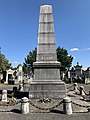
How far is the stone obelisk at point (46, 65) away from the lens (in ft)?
36.1

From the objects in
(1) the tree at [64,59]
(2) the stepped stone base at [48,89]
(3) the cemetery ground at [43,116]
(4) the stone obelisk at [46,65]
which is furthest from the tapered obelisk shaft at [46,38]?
(1) the tree at [64,59]

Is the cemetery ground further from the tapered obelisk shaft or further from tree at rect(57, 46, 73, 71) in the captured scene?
tree at rect(57, 46, 73, 71)

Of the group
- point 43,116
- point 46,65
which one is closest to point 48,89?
point 46,65

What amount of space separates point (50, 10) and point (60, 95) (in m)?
7.55

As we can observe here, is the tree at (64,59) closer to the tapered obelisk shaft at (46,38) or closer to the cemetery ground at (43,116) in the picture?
the tapered obelisk shaft at (46,38)

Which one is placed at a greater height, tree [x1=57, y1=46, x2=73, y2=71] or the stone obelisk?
tree [x1=57, y1=46, x2=73, y2=71]

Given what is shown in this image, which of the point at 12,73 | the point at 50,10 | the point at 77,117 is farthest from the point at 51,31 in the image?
the point at 12,73

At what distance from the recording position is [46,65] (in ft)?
38.4

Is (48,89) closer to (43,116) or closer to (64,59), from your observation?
(43,116)

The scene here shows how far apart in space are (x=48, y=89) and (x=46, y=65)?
1.91 meters

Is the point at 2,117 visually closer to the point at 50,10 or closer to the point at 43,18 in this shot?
the point at 43,18

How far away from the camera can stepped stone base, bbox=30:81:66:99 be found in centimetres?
1093

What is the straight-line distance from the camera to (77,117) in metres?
7.04

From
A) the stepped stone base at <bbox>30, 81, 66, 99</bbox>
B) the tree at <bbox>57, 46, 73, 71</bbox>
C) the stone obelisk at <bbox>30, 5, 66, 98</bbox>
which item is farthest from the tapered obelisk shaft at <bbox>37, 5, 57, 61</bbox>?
the tree at <bbox>57, 46, 73, 71</bbox>
